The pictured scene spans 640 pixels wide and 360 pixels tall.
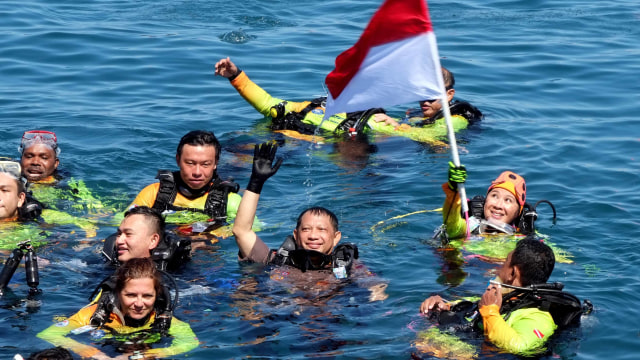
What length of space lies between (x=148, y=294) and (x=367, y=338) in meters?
1.82

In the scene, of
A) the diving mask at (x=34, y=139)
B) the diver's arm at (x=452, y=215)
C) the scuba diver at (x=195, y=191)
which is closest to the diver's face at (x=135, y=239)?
the scuba diver at (x=195, y=191)

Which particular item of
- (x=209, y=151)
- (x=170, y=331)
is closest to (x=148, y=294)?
(x=170, y=331)

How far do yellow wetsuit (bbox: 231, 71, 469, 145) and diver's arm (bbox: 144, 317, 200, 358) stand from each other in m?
6.07

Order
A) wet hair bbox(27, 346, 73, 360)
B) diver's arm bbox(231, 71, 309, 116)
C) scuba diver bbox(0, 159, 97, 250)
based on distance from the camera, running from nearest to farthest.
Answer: wet hair bbox(27, 346, 73, 360), scuba diver bbox(0, 159, 97, 250), diver's arm bbox(231, 71, 309, 116)

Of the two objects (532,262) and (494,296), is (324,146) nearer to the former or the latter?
(532,262)

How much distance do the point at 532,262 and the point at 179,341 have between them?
2.83m

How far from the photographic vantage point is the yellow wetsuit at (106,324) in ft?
21.8

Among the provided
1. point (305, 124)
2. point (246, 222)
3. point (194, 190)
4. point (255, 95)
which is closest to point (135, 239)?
point (246, 222)

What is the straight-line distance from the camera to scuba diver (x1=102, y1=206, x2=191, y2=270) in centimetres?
786

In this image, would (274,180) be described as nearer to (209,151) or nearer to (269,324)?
(209,151)

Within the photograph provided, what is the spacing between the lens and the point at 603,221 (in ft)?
33.0

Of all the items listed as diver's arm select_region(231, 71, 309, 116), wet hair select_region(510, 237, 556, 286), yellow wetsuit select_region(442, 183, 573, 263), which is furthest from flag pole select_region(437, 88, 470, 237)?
diver's arm select_region(231, 71, 309, 116)

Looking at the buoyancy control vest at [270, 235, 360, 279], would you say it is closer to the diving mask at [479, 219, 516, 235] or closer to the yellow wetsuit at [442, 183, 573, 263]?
the yellow wetsuit at [442, 183, 573, 263]

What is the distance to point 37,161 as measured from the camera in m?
10.5
